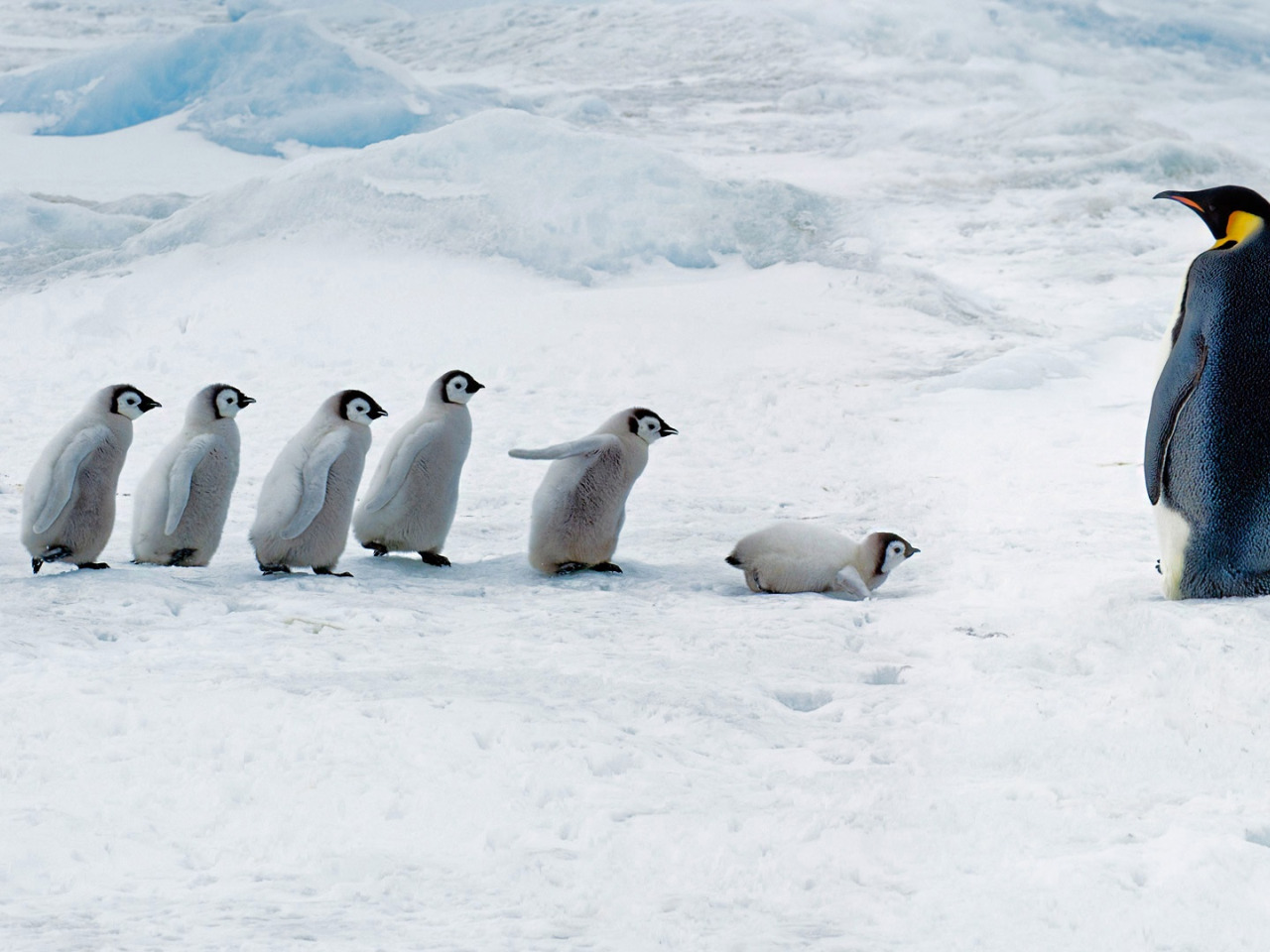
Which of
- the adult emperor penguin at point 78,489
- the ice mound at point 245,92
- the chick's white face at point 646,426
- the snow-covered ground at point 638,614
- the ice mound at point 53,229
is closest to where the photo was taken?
the snow-covered ground at point 638,614

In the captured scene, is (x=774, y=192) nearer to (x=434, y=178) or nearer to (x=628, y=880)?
(x=434, y=178)

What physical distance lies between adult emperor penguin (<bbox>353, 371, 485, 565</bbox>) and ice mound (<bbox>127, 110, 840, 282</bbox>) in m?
4.84

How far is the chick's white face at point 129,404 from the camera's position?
332 cm

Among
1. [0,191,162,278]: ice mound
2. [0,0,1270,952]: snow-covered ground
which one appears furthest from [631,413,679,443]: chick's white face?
[0,191,162,278]: ice mound

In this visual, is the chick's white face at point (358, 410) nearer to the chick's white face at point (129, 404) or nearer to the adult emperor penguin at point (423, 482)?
the adult emperor penguin at point (423, 482)

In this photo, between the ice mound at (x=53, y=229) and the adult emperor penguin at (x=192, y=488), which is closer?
the adult emperor penguin at (x=192, y=488)

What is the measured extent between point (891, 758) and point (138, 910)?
1.13m

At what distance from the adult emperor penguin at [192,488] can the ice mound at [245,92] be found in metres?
10.3

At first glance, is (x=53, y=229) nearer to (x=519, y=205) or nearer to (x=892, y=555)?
(x=519, y=205)

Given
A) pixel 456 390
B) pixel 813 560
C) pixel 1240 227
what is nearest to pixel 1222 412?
pixel 1240 227

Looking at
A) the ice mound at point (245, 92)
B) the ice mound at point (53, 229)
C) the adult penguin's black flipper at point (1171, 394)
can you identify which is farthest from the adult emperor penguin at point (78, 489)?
the ice mound at point (245, 92)

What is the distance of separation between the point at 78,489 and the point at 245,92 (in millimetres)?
11323

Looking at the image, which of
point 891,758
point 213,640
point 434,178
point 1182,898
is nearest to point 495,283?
point 434,178

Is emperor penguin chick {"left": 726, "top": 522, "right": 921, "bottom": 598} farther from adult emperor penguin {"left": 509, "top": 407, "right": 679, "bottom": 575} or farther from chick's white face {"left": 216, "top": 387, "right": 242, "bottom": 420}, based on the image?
chick's white face {"left": 216, "top": 387, "right": 242, "bottom": 420}
